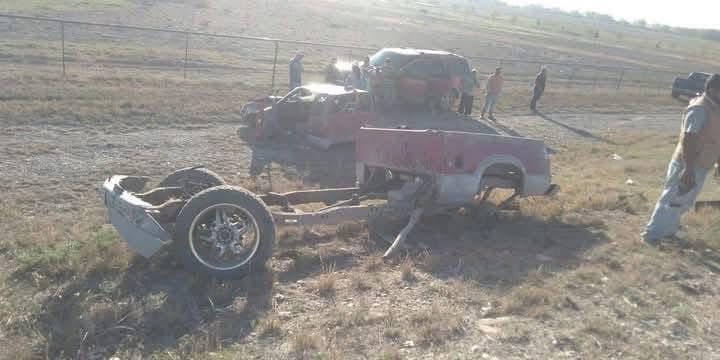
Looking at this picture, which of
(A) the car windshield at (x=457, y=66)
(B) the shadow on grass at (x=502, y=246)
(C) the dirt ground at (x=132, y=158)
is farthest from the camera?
(A) the car windshield at (x=457, y=66)

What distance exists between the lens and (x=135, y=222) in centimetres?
437

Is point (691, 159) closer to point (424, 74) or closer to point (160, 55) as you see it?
point (424, 74)

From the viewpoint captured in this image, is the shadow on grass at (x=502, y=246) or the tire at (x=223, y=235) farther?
the shadow on grass at (x=502, y=246)

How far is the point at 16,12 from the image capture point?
26.7 metres

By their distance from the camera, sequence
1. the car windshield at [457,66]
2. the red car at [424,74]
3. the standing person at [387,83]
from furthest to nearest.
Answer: the car windshield at [457,66]
the red car at [424,74]
the standing person at [387,83]

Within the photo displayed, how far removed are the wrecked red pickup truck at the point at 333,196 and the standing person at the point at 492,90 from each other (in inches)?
398

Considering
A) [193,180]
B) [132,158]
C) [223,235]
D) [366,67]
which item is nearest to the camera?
[223,235]

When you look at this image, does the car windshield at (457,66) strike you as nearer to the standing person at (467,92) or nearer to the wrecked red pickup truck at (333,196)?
→ the standing person at (467,92)

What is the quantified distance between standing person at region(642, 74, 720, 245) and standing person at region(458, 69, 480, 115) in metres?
9.82

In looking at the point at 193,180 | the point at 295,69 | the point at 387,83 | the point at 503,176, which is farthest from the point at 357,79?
the point at 193,180

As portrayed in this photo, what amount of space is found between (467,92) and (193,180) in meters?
11.2

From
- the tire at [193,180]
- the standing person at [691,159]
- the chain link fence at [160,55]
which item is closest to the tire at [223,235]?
the tire at [193,180]

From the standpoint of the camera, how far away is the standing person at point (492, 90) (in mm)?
16031

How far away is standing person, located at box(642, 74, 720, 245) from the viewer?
5.27 metres
